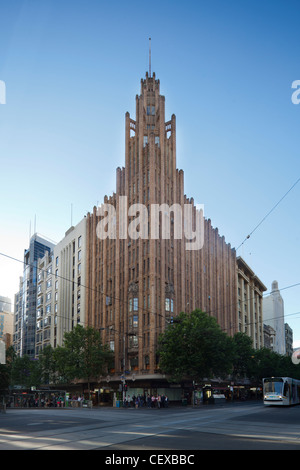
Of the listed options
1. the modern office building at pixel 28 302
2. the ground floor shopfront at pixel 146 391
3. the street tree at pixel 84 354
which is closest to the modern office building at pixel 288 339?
the modern office building at pixel 28 302

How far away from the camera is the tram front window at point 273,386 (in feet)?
150

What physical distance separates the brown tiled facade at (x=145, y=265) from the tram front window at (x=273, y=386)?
16.8 metres

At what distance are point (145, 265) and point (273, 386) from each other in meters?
25.1

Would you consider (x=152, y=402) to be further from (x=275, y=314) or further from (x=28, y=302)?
(x=275, y=314)

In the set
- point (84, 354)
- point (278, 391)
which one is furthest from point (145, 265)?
point (278, 391)

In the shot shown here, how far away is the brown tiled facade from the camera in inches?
2468

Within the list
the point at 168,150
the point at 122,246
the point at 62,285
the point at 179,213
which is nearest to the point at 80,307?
the point at 62,285

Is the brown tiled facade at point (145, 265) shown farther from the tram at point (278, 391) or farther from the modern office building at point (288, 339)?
the modern office building at point (288, 339)

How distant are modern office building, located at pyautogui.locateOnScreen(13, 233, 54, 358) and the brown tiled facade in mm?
38326

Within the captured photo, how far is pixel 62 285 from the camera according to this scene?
3686 inches

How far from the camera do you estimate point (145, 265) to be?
64188 mm

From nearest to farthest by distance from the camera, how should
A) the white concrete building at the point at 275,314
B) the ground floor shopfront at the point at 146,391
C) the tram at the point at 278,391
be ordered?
the tram at the point at 278,391, the ground floor shopfront at the point at 146,391, the white concrete building at the point at 275,314

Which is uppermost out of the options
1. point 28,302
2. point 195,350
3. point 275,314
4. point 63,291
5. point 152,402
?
point 63,291
